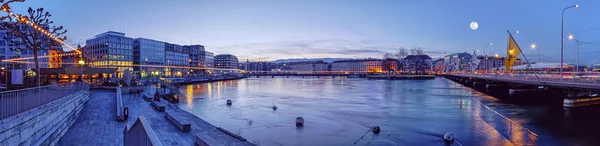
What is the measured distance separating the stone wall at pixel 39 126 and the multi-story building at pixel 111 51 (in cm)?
11326

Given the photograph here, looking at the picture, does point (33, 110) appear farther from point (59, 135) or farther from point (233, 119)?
point (233, 119)

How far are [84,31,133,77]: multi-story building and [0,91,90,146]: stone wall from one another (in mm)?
113256

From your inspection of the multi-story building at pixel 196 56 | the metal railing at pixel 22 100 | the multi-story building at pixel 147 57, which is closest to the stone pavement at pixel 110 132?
the metal railing at pixel 22 100

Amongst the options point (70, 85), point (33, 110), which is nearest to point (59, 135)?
point (33, 110)

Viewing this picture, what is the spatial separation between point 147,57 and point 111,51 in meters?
17.7

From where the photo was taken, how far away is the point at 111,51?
394 ft

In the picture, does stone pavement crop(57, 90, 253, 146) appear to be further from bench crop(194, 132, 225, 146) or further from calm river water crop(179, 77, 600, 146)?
calm river water crop(179, 77, 600, 146)

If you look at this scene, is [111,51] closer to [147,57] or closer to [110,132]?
[147,57]

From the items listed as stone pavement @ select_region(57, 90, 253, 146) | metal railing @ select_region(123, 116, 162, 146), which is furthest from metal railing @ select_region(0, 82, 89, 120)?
metal railing @ select_region(123, 116, 162, 146)

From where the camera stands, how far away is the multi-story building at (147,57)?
435ft

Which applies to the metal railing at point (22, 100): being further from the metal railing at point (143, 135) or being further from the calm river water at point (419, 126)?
the calm river water at point (419, 126)

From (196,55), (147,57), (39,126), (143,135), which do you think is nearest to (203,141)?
(39,126)

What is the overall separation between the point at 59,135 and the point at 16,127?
448cm

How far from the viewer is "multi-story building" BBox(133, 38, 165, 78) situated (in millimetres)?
132500
